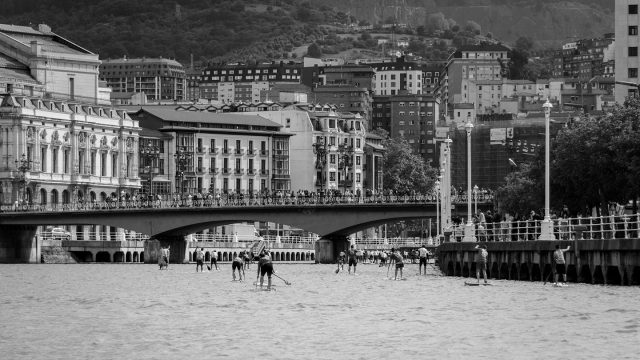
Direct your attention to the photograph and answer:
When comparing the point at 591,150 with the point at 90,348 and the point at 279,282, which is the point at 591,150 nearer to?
the point at 279,282

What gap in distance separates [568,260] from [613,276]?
416 centimetres

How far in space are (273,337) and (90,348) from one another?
5799mm

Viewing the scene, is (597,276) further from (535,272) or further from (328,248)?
(328,248)

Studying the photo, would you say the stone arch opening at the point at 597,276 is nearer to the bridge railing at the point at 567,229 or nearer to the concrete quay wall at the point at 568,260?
the concrete quay wall at the point at 568,260

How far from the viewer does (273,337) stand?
194ft

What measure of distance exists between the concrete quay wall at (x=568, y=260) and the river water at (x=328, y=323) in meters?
1.54

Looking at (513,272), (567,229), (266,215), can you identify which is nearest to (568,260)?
(513,272)

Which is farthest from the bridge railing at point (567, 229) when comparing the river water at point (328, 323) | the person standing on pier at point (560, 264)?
the river water at point (328, 323)

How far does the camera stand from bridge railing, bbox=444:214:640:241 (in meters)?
88.1

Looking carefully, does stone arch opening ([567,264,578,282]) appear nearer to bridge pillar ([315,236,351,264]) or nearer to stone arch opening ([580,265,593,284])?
stone arch opening ([580,265,593,284])

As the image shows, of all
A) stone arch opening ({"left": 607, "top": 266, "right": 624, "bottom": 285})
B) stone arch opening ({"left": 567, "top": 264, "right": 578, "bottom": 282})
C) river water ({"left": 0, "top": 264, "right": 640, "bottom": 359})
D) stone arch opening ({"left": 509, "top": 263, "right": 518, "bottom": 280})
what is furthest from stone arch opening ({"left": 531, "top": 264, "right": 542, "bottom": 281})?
stone arch opening ({"left": 607, "top": 266, "right": 624, "bottom": 285})

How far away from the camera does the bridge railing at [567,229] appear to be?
88.1 metres

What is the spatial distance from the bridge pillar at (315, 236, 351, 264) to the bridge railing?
2467 inches

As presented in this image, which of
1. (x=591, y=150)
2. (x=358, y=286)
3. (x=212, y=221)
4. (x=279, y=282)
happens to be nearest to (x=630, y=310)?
(x=358, y=286)
